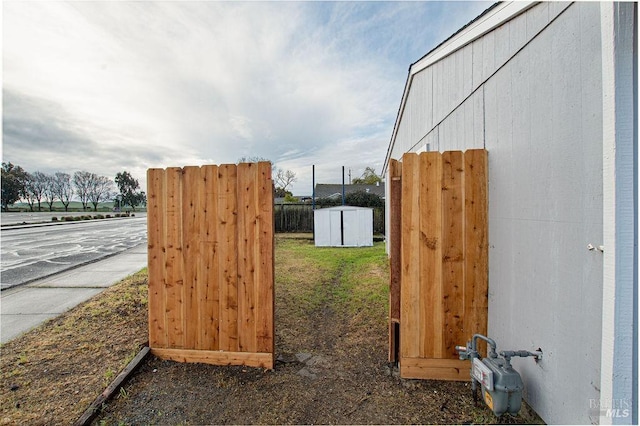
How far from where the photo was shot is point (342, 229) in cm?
1158

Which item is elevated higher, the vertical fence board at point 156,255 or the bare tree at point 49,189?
the bare tree at point 49,189

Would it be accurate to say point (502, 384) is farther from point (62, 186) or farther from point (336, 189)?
point (62, 186)

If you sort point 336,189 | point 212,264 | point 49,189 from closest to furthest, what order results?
point 212,264 → point 336,189 → point 49,189

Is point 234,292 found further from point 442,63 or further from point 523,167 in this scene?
point 442,63

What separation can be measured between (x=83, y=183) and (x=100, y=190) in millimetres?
3454

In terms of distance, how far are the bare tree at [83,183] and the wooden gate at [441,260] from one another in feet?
226

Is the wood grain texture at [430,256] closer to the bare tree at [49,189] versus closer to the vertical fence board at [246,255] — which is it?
the vertical fence board at [246,255]

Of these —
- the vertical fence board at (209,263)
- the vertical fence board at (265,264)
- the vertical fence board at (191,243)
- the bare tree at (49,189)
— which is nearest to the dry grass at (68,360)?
the vertical fence board at (191,243)

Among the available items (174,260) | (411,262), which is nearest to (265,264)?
(174,260)

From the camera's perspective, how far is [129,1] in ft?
11.8

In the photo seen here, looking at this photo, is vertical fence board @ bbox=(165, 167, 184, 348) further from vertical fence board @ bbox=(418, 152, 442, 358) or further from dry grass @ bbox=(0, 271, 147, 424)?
vertical fence board @ bbox=(418, 152, 442, 358)

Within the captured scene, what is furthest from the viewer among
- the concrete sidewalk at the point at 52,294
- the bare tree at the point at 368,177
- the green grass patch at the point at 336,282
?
the bare tree at the point at 368,177

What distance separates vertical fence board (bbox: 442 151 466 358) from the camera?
2.43 m

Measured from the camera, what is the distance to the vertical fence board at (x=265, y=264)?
2568 mm
